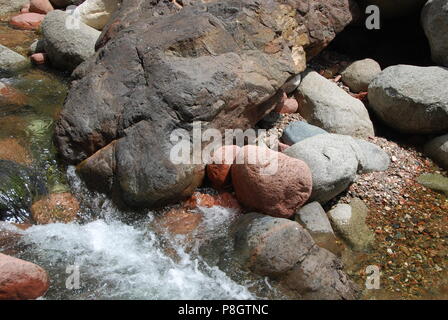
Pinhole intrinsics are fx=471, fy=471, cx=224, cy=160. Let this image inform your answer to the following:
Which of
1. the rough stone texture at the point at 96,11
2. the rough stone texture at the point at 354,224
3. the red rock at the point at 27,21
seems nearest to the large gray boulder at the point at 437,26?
the rough stone texture at the point at 354,224

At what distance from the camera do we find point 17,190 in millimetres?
4879

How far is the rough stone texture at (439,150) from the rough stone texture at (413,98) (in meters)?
0.14

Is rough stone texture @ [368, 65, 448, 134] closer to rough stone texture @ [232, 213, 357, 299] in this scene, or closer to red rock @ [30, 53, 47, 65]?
rough stone texture @ [232, 213, 357, 299]

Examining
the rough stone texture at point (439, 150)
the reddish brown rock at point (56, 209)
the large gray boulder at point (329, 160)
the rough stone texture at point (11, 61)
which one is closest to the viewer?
the reddish brown rock at point (56, 209)

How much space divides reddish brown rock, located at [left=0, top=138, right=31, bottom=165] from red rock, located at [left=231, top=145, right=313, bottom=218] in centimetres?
248

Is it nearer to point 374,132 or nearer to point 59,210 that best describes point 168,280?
point 59,210

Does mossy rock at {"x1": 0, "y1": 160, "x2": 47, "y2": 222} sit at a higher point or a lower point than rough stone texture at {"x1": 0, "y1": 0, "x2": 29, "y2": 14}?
lower

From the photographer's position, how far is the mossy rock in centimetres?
474

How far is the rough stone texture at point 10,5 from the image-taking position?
10.0 meters

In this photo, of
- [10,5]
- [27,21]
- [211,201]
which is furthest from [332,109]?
[10,5]

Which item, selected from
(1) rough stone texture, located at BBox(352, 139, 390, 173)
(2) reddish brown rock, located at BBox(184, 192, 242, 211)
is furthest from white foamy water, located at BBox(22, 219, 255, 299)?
(1) rough stone texture, located at BBox(352, 139, 390, 173)

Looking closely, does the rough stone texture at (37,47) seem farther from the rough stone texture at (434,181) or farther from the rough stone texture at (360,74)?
the rough stone texture at (434,181)

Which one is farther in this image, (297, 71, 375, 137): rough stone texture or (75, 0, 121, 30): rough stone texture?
A: (75, 0, 121, 30): rough stone texture

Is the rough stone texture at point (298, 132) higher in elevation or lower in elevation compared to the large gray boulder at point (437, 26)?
lower
